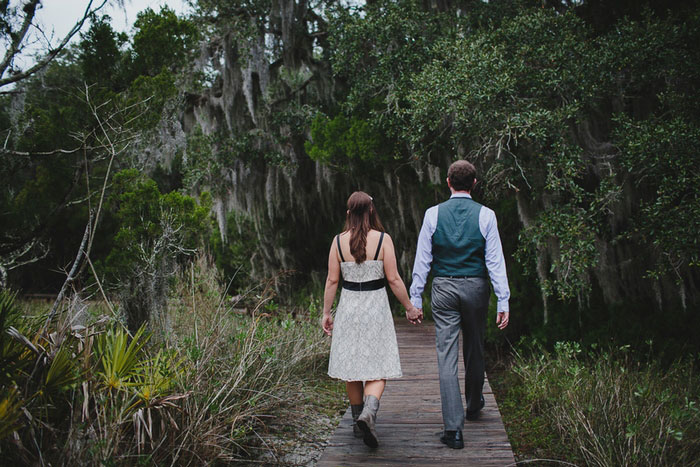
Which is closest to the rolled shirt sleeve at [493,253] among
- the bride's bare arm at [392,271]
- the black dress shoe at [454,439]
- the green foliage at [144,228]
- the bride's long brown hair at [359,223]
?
the bride's bare arm at [392,271]

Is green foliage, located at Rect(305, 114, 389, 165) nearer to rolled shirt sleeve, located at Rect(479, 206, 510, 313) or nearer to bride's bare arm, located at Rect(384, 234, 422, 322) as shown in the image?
bride's bare arm, located at Rect(384, 234, 422, 322)

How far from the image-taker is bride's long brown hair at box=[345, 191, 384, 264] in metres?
3.54

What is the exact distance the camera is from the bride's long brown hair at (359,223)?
3.54m

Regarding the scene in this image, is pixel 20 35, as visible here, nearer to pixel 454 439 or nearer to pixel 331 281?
pixel 331 281

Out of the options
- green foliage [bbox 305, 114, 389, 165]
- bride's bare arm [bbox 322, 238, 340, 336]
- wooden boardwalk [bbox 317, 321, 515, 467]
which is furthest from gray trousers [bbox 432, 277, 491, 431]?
green foliage [bbox 305, 114, 389, 165]

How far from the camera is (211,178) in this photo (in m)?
10.7

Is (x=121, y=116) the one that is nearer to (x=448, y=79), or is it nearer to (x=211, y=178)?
→ (x=448, y=79)

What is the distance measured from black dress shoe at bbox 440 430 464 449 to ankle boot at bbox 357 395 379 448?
18.4 inches

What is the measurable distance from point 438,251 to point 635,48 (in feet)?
15.5

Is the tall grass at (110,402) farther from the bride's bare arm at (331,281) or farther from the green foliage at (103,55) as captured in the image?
the green foliage at (103,55)

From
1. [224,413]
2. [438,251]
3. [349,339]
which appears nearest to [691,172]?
[438,251]

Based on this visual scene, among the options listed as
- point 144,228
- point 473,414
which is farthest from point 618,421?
point 144,228

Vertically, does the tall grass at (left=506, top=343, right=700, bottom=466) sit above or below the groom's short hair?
below

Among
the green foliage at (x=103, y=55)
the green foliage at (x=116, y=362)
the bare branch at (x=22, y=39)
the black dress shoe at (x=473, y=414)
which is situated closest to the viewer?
the green foliage at (x=116, y=362)
